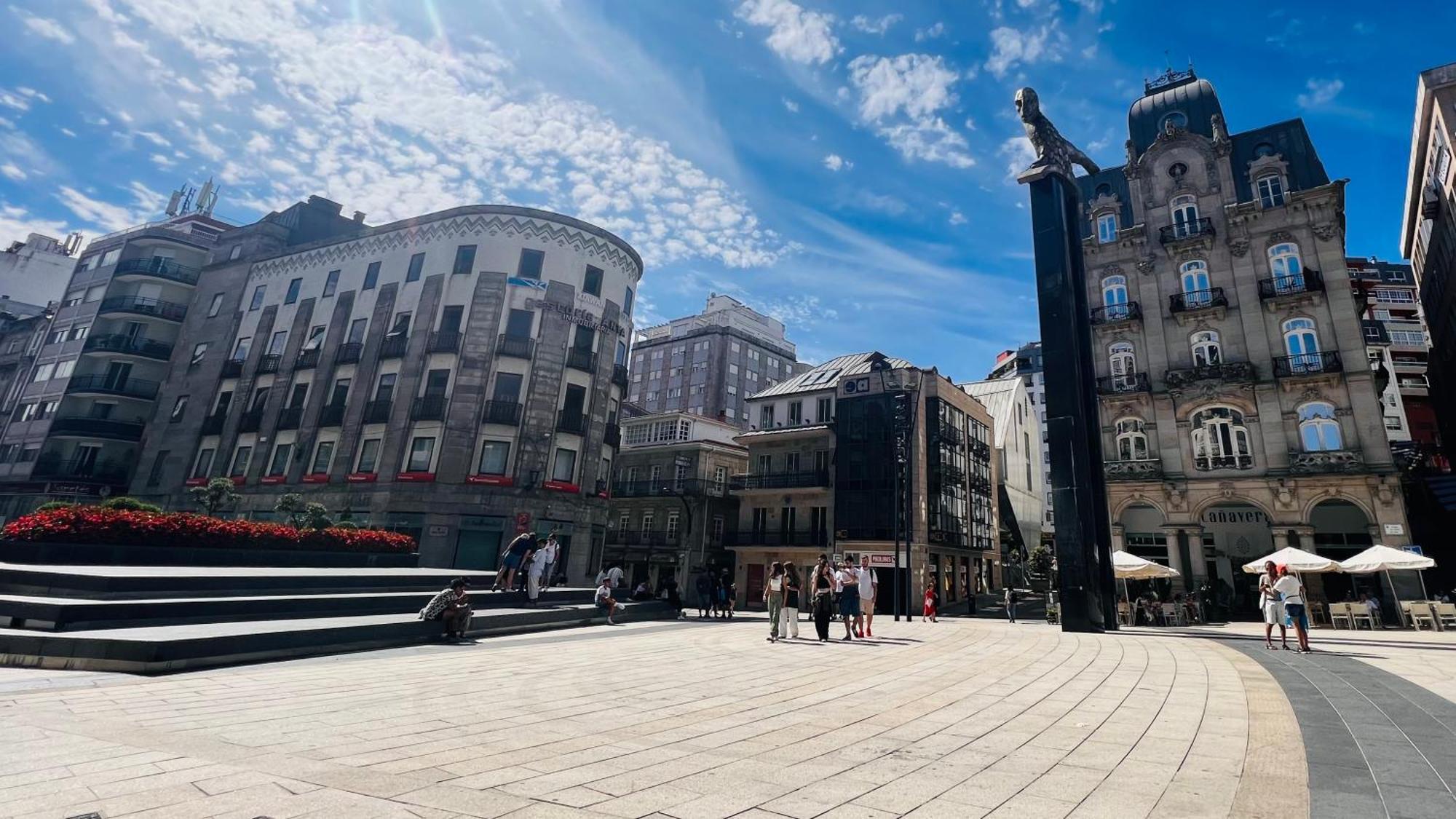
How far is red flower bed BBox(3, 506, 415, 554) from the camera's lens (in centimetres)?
1412

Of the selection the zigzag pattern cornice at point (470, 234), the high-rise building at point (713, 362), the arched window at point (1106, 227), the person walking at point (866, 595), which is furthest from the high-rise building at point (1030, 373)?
the person walking at point (866, 595)

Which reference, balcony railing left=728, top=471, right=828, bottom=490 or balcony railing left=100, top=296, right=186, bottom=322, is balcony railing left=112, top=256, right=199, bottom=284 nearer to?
balcony railing left=100, top=296, right=186, bottom=322

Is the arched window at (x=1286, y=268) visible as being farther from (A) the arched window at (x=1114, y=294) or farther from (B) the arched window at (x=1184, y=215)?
(A) the arched window at (x=1114, y=294)

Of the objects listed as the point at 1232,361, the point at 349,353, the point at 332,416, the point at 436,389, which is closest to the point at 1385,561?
the point at 1232,361

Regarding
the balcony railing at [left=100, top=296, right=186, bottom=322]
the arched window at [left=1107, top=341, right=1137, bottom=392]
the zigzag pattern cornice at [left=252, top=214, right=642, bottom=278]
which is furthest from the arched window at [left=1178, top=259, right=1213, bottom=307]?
the balcony railing at [left=100, top=296, right=186, bottom=322]

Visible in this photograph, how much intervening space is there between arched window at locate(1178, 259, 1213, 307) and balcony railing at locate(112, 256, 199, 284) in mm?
64015

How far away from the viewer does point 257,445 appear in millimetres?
36719

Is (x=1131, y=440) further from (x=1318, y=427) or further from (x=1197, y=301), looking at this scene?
(x=1197, y=301)

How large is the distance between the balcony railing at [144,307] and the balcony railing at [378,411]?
24.6 meters

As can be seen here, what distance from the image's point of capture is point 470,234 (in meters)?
35.7

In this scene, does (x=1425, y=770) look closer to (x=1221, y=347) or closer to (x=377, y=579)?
(x=377, y=579)

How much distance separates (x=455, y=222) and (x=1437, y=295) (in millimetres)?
57675

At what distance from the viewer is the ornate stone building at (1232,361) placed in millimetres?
25469

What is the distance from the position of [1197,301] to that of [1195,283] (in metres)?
1.05
